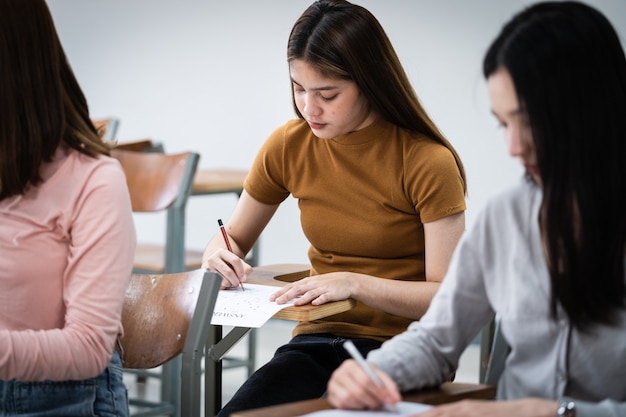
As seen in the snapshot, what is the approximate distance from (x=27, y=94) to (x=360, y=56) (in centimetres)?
80

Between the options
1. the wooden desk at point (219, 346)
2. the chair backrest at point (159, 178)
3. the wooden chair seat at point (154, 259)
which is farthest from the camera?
the wooden chair seat at point (154, 259)

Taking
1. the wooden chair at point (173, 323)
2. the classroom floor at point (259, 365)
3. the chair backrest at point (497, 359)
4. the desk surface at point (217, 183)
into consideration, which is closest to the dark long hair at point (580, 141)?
the chair backrest at point (497, 359)

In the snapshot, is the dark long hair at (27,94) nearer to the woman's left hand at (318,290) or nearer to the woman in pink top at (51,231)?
the woman in pink top at (51,231)

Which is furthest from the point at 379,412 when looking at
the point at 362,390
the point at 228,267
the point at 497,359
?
the point at 228,267

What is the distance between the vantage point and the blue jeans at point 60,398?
1.50 metres

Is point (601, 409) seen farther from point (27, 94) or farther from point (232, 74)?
point (232, 74)

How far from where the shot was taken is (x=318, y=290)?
193 cm

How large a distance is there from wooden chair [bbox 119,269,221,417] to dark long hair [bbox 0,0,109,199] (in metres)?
0.35

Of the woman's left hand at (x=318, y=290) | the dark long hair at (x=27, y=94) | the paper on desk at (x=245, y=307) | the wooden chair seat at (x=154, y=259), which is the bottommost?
the wooden chair seat at (x=154, y=259)

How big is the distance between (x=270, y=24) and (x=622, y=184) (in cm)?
378

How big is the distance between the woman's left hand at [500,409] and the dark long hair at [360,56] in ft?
3.15

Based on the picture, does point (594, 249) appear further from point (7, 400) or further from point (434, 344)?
point (7, 400)

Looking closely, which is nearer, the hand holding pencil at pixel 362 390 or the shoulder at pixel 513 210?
the hand holding pencil at pixel 362 390

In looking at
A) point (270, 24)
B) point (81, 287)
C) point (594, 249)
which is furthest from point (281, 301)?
point (270, 24)
